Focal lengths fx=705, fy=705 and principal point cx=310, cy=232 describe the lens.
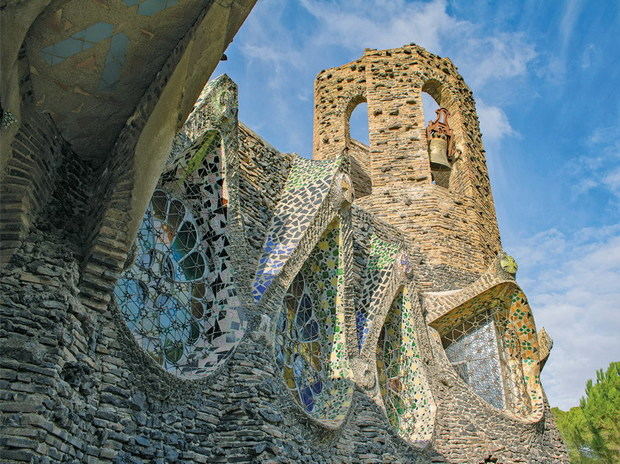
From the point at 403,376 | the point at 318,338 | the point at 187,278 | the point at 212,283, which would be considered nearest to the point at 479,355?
the point at 403,376

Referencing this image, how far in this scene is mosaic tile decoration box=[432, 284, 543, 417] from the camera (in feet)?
26.9

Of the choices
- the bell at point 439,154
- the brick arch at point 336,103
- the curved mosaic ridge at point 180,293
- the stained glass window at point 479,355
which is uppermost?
the brick arch at point 336,103

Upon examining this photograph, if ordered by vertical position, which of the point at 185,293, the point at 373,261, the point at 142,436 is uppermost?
the point at 373,261

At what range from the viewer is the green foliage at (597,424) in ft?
34.9

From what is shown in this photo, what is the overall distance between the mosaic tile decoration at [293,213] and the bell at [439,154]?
12.0 ft

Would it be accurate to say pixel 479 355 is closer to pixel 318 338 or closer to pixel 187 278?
pixel 318 338

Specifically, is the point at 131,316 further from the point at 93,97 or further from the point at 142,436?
the point at 93,97

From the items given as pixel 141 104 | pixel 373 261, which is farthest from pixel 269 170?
pixel 141 104

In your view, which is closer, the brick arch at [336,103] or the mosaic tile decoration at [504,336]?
the mosaic tile decoration at [504,336]

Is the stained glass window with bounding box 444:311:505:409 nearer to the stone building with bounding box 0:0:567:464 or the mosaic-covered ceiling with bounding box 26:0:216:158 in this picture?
the stone building with bounding box 0:0:567:464

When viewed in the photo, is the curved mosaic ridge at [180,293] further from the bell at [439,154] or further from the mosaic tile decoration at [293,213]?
the bell at [439,154]

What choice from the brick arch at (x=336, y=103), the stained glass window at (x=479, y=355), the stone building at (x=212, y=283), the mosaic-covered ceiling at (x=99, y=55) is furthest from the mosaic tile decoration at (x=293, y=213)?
the brick arch at (x=336, y=103)

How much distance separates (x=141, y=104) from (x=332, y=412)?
10.7ft

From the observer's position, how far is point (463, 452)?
724 cm
